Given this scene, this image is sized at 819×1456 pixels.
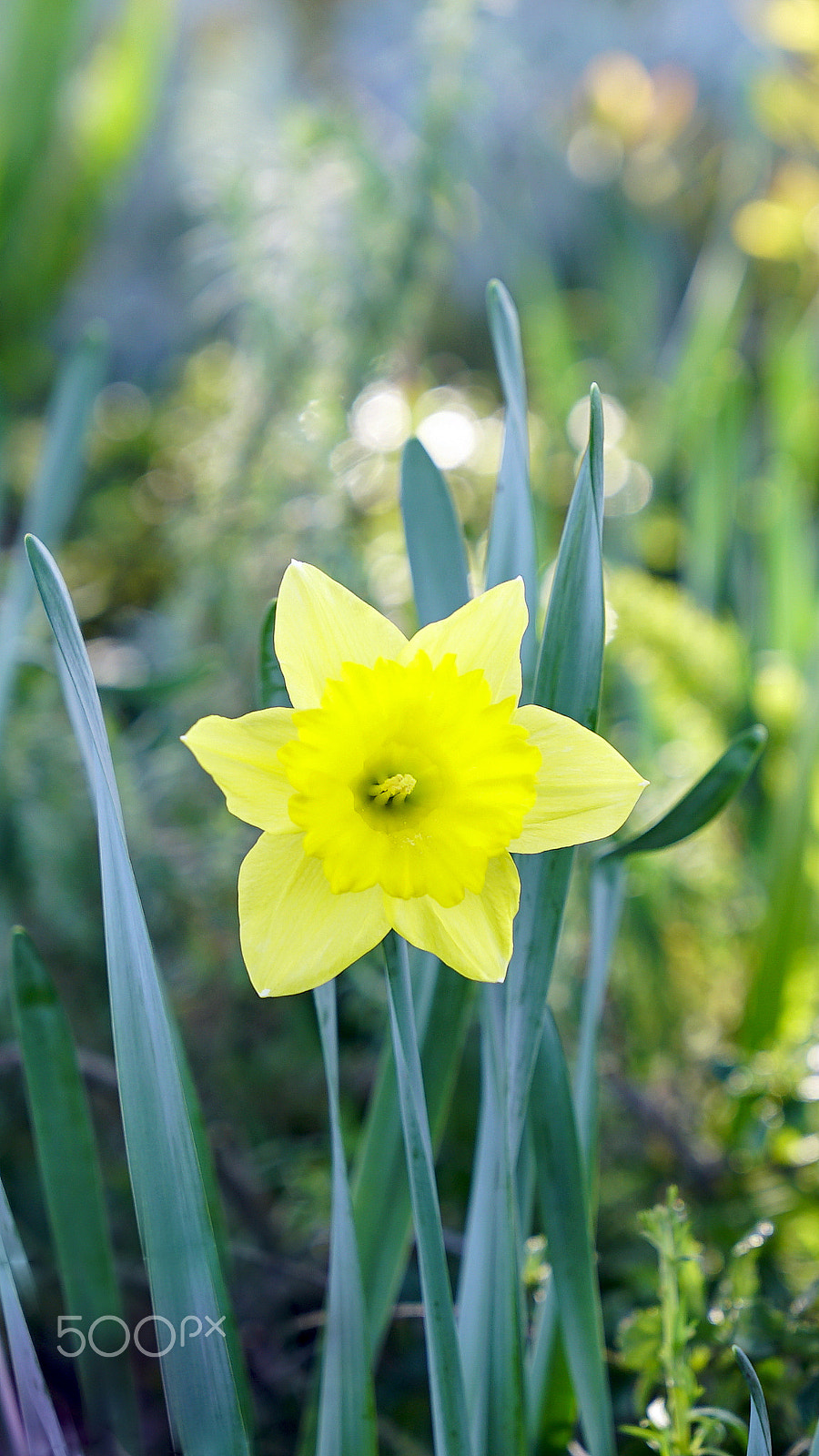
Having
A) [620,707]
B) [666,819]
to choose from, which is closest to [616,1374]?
[666,819]

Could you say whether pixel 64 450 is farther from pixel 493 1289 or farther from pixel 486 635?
pixel 493 1289

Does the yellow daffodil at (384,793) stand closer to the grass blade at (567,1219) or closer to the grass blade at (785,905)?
the grass blade at (567,1219)

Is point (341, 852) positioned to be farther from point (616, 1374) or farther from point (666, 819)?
point (616, 1374)

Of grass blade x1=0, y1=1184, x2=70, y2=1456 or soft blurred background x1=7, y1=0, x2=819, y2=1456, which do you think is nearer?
grass blade x1=0, y1=1184, x2=70, y2=1456

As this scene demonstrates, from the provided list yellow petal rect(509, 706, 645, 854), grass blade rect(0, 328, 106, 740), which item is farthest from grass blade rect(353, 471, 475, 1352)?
grass blade rect(0, 328, 106, 740)

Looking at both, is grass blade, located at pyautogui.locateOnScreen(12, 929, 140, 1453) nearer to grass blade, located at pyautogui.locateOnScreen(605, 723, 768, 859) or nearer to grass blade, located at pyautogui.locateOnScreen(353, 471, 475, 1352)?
grass blade, located at pyautogui.locateOnScreen(353, 471, 475, 1352)

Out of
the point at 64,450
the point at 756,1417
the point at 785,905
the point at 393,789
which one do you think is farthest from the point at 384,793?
the point at 785,905
